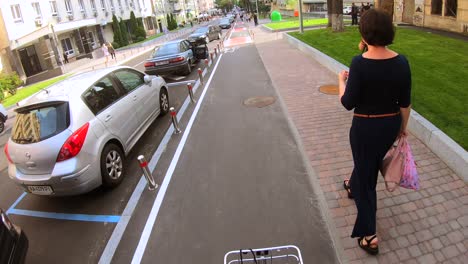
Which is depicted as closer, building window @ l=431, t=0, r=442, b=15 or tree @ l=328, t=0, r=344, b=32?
tree @ l=328, t=0, r=344, b=32

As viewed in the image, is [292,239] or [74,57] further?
[74,57]

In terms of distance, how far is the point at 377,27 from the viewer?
2.62 m

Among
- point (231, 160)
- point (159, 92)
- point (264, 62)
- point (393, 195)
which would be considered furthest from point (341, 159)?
point (264, 62)

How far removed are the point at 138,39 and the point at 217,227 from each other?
1957 inches

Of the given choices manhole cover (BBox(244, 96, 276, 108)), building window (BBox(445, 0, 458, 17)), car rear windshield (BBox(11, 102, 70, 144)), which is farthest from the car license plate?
building window (BBox(445, 0, 458, 17))

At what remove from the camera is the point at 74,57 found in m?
36.3

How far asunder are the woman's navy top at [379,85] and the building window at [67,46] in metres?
39.1

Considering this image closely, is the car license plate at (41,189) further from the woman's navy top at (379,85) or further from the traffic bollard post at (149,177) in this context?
the woman's navy top at (379,85)

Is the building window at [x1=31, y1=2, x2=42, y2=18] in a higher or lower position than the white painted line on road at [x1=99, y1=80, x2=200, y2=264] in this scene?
higher

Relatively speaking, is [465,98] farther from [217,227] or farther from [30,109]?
[30,109]

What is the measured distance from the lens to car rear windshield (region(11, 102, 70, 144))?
4781mm

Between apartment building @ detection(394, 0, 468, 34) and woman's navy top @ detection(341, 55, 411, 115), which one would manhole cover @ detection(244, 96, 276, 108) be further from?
apartment building @ detection(394, 0, 468, 34)

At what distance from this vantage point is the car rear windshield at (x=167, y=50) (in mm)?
14088

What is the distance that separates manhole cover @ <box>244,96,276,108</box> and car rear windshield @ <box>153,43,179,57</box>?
621 cm
